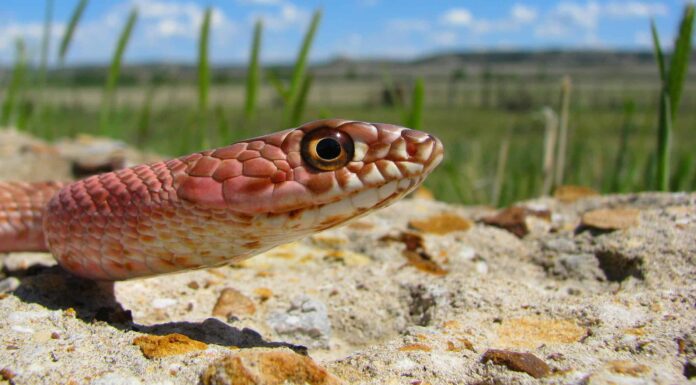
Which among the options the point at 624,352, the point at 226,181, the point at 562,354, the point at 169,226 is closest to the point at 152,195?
the point at 169,226

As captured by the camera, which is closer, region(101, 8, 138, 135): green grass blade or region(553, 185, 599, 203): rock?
region(553, 185, 599, 203): rock

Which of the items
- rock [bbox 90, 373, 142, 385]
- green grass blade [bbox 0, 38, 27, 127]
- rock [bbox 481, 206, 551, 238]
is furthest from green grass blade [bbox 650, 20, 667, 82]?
green grass blade [bbox 0, 38, 27, 127]

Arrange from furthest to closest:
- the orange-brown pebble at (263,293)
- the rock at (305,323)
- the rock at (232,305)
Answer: the orange-brown pebble at (263,293), the rock at (232,305), the rock at (305,323)

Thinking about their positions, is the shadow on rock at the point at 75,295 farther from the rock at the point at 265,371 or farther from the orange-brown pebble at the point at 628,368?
the orange-brown pebble at the point at 628,368

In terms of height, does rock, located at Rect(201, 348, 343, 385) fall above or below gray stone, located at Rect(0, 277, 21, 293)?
above

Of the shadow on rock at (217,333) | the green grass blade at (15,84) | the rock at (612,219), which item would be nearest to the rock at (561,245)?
the rock at (612,219)

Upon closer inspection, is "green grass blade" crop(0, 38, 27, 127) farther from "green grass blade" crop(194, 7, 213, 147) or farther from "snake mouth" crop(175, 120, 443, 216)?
"snake mouth" crop(175, 120, 443, 216)
